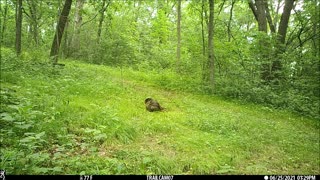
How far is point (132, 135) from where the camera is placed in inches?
212

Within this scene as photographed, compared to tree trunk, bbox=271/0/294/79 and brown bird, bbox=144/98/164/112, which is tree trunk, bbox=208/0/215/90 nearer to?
tree trunk, bbox=271/0/294/79

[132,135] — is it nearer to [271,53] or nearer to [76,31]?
[271,53]

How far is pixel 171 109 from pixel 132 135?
2862 mm

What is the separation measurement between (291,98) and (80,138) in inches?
319

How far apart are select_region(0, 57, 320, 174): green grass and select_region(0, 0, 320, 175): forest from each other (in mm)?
23

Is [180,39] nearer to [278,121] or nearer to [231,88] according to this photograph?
[231,88]

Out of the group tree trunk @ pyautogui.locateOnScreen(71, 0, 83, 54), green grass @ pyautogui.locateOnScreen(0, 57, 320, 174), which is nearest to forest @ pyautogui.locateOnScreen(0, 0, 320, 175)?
green grass @ pyautogui.locateOnScreen(0, 57, 320, 174)

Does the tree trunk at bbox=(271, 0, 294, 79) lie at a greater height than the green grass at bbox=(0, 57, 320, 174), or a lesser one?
greater

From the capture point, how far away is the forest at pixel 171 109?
4.24m

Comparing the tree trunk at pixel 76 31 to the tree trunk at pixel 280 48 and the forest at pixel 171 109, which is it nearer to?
the forest at pixel 171 109

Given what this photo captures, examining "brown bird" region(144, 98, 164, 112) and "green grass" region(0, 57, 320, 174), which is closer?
→ "green grass" region(0, 57, 320, 174)

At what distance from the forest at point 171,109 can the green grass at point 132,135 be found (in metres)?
0.02

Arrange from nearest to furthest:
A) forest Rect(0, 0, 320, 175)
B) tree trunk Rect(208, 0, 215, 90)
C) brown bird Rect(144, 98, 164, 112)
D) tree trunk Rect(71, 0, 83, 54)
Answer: forest Rect(0, 0, 320, 175), brown bird Rect(144, 98, 164, 112), tree trunk Rect(208, 0, 215, 90), tree trunk Rect(71, 0, 83, 54)

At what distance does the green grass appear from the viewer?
397 cm
